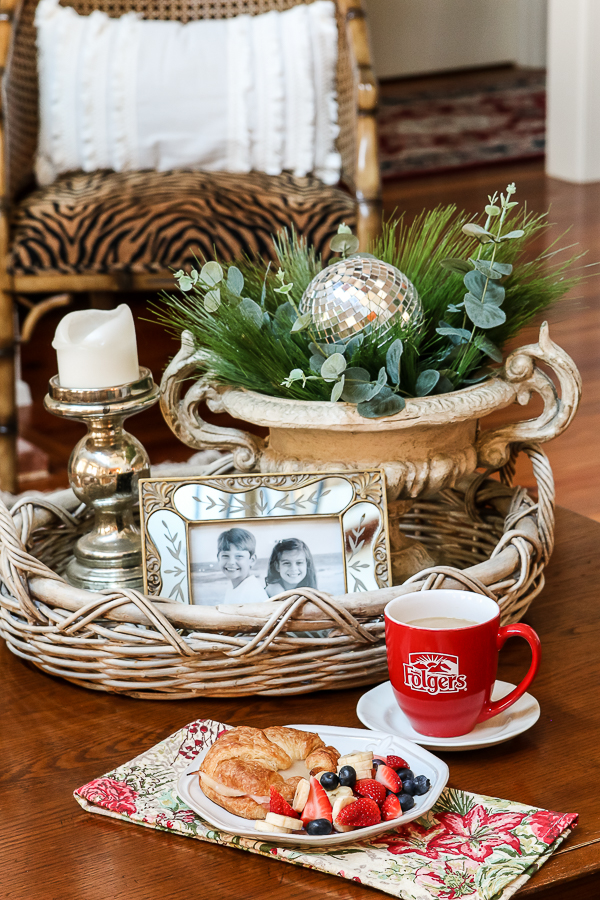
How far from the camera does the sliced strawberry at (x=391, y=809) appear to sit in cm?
57

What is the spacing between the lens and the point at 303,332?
839mm

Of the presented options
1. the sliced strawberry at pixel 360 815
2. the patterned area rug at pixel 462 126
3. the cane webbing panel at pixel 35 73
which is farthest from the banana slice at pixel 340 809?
the patterned area rug at pixel 462 126

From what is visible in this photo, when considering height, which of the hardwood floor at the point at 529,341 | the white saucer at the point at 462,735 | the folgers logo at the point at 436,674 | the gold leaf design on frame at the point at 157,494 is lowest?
the hardwood floor at the point at 529,341

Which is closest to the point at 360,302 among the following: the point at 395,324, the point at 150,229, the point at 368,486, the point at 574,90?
the point at 395,324


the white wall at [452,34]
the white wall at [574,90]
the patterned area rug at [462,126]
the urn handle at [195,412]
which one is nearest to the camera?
the urn handle at [195,412]

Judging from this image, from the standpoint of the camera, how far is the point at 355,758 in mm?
608

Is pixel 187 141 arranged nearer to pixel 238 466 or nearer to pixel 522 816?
pixel 238 466

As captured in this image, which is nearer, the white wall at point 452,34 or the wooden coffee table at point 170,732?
the wooden coffee table at point 170,732

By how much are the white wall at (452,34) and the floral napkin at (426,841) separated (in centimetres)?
555

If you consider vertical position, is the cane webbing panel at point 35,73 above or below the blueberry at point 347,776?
above

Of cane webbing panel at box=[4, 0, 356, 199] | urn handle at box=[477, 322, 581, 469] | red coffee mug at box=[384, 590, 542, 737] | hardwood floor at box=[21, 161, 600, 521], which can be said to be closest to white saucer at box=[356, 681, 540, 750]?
red coffee mug at box=[384, 590, 542, 737]

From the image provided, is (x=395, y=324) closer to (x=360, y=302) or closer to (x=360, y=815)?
(x=360, y=302)

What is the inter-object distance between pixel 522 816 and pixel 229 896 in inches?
6.4

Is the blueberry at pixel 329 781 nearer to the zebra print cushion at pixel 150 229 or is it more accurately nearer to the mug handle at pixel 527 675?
the mug handle at pixel 527 675
